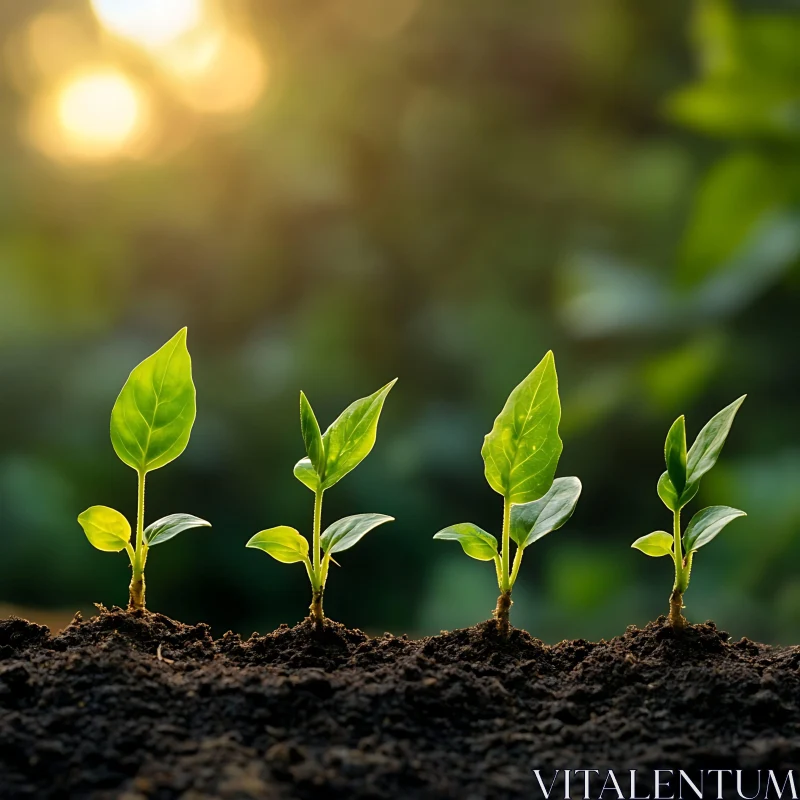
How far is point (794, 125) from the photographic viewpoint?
1.50m

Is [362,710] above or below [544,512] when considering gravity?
below

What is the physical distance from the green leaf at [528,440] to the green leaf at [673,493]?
11 cm

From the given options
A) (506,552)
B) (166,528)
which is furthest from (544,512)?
(166,528)

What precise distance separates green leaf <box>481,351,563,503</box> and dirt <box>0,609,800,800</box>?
145 millimetres

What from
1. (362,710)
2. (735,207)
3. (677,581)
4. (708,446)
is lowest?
(362,710)

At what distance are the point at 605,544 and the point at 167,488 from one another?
3.38ft

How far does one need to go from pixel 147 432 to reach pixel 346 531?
20 cm

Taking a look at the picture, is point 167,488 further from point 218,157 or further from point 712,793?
point 712,793

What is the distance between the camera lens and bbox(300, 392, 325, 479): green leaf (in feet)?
2.47

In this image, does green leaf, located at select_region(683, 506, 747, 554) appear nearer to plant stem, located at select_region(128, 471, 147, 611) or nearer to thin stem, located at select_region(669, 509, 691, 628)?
thin stem, located at select_region(669, 509, 691, 628)

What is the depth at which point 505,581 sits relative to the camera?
77 centimetres

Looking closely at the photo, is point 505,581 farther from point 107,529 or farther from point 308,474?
point 107,529

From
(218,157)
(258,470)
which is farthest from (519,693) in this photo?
(218,157)

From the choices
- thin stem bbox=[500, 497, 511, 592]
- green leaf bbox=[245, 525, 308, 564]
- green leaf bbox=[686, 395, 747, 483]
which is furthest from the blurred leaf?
green leaf bbox=[245, 525, 308, 564]
